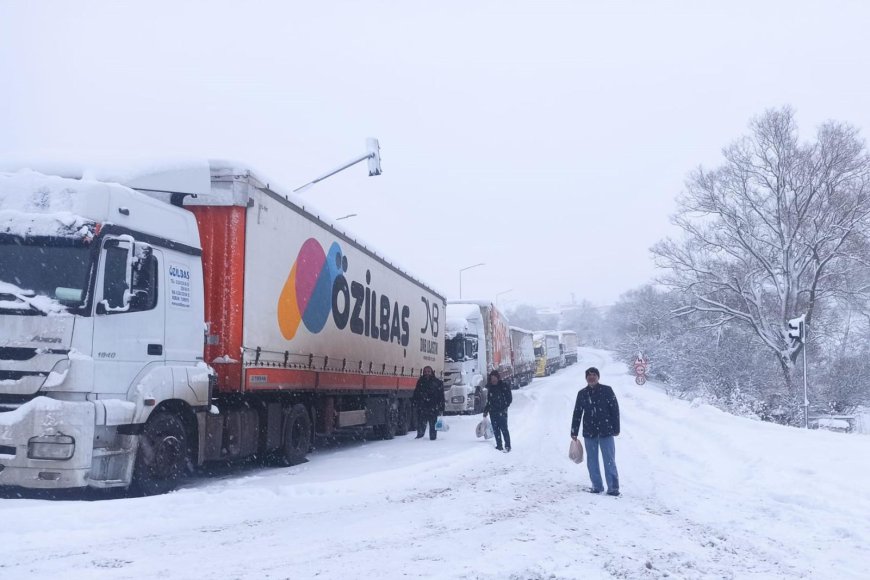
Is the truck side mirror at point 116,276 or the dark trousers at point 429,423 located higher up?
the truck side mirror at point 116,276

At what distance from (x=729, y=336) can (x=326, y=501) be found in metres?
31.1

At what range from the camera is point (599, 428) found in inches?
371

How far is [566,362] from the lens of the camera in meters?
81.3

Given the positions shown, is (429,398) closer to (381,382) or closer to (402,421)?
(381,382)

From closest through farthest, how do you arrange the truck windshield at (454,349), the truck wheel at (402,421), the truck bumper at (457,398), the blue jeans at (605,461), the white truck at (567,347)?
1. the blue jeans at (605,461)
2. the truck wheel at (402,421)
3. the truck bumper at (457,398)
4. the truck windshield at (454,349)
5. the white truck at (567,347)

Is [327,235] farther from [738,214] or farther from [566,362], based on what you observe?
[566,362]

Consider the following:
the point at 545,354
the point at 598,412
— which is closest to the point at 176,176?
the point at 598,412

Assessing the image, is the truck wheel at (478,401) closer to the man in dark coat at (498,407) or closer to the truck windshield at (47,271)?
the man in dark coat at (498,407)

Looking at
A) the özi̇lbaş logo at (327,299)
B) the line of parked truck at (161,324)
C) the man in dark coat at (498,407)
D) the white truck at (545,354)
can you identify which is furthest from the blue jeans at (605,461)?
the white truck at (545,354)

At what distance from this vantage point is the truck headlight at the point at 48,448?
7.21 meters

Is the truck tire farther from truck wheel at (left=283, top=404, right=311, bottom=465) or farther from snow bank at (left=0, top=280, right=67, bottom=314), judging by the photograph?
snow bank at (left=0, top=280, right=67, bottom=314)

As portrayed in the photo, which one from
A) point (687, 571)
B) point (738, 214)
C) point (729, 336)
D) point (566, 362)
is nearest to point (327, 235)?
point (687, 571)

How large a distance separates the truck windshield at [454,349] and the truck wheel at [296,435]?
1252 cm

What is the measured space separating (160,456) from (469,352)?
1699 centimetres
